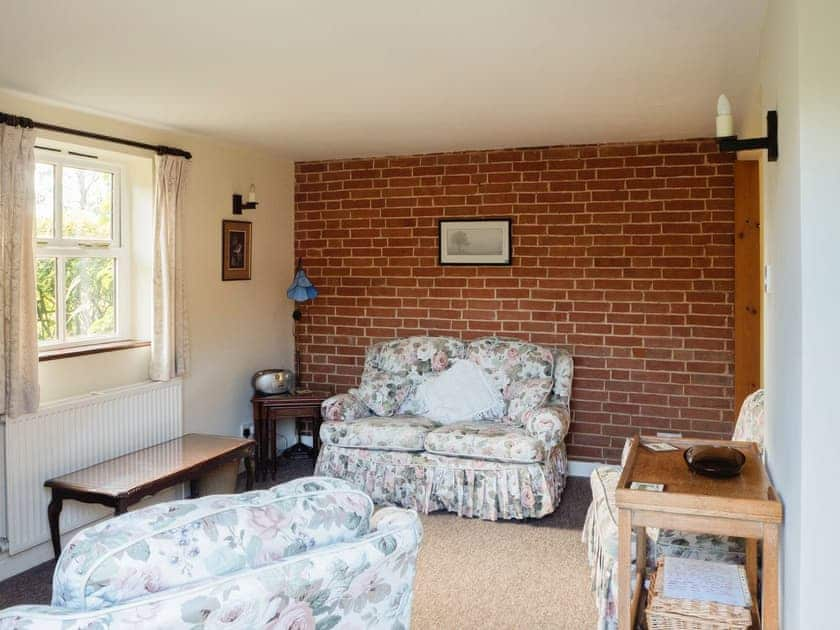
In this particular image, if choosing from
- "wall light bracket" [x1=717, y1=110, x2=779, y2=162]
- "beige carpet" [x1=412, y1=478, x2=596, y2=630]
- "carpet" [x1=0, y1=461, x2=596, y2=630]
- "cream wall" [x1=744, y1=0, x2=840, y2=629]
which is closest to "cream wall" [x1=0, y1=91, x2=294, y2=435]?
"carpet" [x1=0, y1=461, x2=596, y2=630]

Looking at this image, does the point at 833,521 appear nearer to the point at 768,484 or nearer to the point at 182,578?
the point at 768,484

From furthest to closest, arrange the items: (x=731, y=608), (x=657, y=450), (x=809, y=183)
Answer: (x=657, y=450) < (x=731, y=608) < (x=809, y=183)

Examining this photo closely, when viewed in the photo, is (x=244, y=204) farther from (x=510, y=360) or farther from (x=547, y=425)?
(x=547, y=425)

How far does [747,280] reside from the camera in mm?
4984

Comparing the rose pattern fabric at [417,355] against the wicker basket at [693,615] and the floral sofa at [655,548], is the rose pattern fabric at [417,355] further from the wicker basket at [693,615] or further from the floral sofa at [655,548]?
the wicker basket at [693,615]

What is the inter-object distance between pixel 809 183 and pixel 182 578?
1.71m

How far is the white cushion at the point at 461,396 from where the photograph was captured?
5.09 meters

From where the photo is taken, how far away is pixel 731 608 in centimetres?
234

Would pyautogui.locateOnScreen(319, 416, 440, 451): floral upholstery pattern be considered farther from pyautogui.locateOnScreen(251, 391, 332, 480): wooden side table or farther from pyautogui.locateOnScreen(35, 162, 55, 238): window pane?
pyautogui.locateOnScreen(35, 162, 55, 238): window pane

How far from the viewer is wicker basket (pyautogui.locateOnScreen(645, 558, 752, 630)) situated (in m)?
2.29

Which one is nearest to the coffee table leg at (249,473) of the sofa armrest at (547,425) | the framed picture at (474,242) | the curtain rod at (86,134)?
the sofa armrest at (547,425)

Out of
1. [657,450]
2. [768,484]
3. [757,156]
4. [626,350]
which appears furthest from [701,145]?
[768,484]

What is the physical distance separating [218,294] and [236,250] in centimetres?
37

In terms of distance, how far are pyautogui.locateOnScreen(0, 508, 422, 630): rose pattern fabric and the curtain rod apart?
2.87 meters
